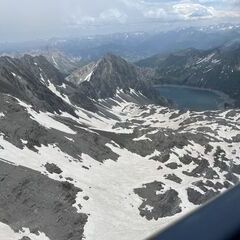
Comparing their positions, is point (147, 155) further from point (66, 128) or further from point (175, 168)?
point (66, 128)

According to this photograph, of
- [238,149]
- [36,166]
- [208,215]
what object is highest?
[208,215]

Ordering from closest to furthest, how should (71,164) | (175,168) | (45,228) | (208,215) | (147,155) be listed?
(208,215) < (45,228) < (71,164) < (175,168) < (147,155)

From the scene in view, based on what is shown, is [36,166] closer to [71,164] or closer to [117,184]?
[71,164]

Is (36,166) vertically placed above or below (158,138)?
above

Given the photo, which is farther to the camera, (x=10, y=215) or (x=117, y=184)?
(x=117, y=184)

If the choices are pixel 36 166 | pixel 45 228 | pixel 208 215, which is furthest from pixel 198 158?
pixel 208 215

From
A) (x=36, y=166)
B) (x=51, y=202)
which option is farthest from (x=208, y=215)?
(x=36, y=166)

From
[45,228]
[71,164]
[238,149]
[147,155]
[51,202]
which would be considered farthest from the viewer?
[238,149]
